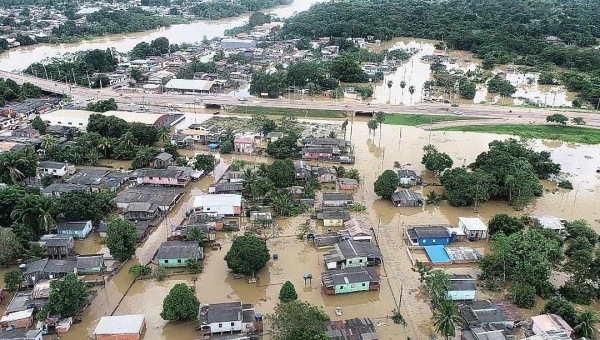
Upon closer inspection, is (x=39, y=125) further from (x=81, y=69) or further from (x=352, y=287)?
(x=352, y=287)

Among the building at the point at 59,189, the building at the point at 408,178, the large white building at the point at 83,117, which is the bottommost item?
the building at the point at 408,178

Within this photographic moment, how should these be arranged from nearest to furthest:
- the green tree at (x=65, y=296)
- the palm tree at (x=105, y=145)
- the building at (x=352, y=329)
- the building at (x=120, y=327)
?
the building at (x=352, y=329), the building at (x=120, y=327), the green tree at (x=65, y=296), the palm tree at (x=105, y=145)

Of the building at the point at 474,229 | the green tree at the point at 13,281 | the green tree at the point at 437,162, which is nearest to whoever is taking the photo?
the green tree at the point at 13,281

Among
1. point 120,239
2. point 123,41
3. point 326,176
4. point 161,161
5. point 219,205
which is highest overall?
point 123,41

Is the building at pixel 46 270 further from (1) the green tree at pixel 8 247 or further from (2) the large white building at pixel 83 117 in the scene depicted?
(2) the large white building at pixel 83 117

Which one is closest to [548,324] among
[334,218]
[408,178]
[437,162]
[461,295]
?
[461,295]

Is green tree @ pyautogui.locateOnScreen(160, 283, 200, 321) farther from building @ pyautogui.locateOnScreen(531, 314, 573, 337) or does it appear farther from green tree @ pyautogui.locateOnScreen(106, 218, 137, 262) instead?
building @ pyautogui.locateOnScreen(531, 314, 573, 337)

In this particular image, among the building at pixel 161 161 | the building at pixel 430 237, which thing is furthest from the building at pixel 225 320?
the building at pixel 161 161
